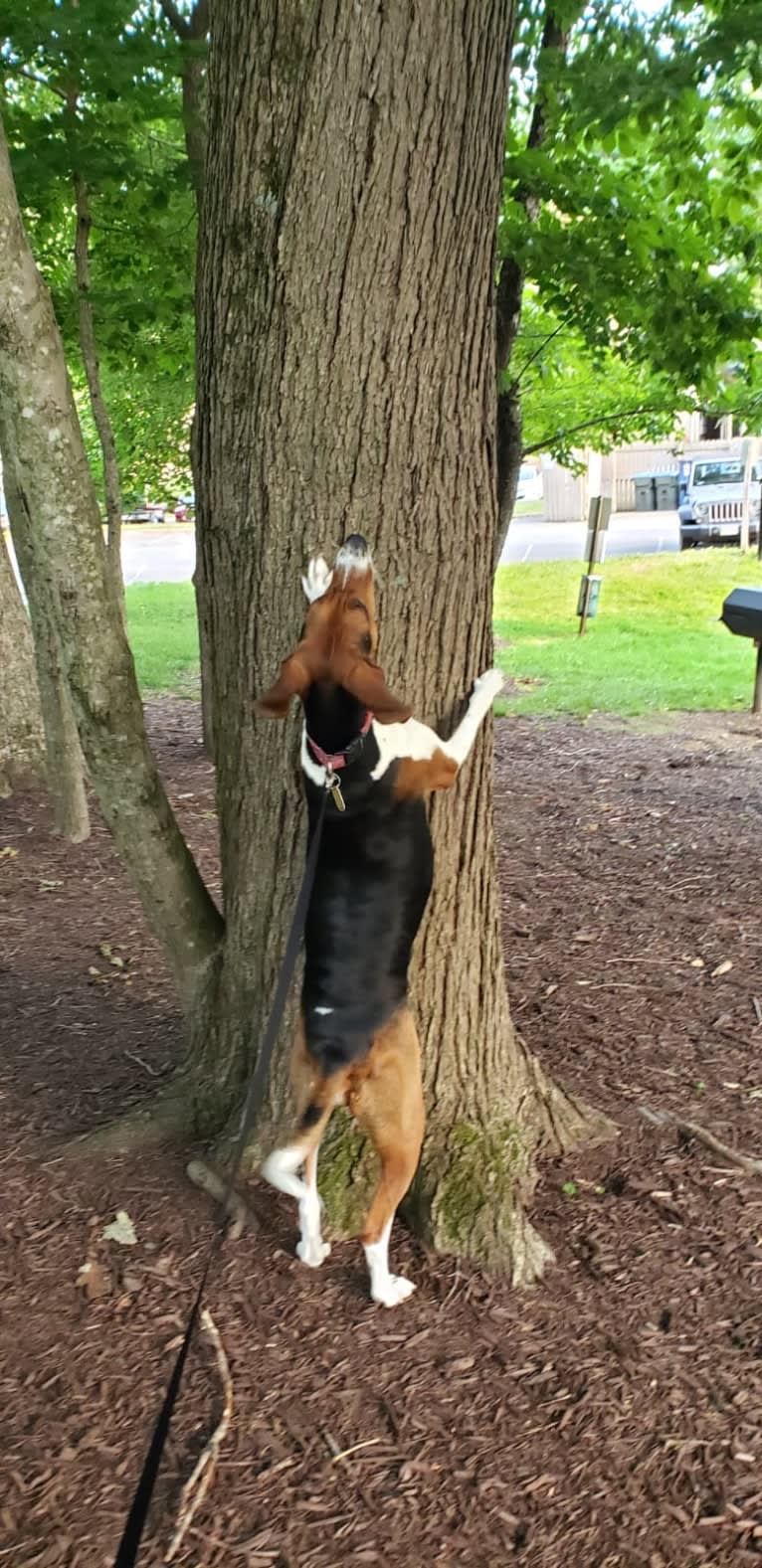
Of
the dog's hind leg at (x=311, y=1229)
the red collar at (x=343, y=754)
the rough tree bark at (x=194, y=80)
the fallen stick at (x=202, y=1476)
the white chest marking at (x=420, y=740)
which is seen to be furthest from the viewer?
the rough tree bark at (x=194, y=80)

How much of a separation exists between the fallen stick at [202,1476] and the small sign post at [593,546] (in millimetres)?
13597

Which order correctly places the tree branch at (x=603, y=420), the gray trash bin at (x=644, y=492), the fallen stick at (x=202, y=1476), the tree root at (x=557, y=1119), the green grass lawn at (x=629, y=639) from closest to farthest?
the fallen stick at (x=202, y=1476) < the tree root at (x=557, y=1119) < the tree branch at (x=603, y=420) < the green grass lawn at (x=629, y=639) < the gray trash bin at (x=644, y=492)

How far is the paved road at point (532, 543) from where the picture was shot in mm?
24656

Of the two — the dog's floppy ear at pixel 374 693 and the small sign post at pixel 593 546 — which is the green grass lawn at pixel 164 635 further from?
the dog's floppy ear at pixel 374 693

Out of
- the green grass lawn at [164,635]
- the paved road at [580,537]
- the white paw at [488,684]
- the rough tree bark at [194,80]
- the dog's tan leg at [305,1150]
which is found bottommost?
the green grass lawn at [164,635]

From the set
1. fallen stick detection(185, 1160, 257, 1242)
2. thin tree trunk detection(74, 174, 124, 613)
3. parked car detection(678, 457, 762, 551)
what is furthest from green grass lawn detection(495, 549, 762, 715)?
fallen stick detection(185, 1160, 257, 1242)

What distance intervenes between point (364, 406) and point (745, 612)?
309 inches

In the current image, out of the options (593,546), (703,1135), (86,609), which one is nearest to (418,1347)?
(703,1135)

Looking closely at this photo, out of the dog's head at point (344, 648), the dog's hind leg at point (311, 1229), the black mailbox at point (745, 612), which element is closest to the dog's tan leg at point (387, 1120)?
the dog's hind leg at point (311, 1229)

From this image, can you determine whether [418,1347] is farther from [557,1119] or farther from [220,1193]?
[557,1119]

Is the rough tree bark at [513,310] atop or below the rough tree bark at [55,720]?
atop

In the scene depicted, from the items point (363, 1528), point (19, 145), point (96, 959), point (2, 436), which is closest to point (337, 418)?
point (2, 436)

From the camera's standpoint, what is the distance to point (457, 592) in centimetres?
322

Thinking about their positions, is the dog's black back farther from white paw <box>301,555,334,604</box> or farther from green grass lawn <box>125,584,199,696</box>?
green grass lawn <box>125,584,199,696</box>
